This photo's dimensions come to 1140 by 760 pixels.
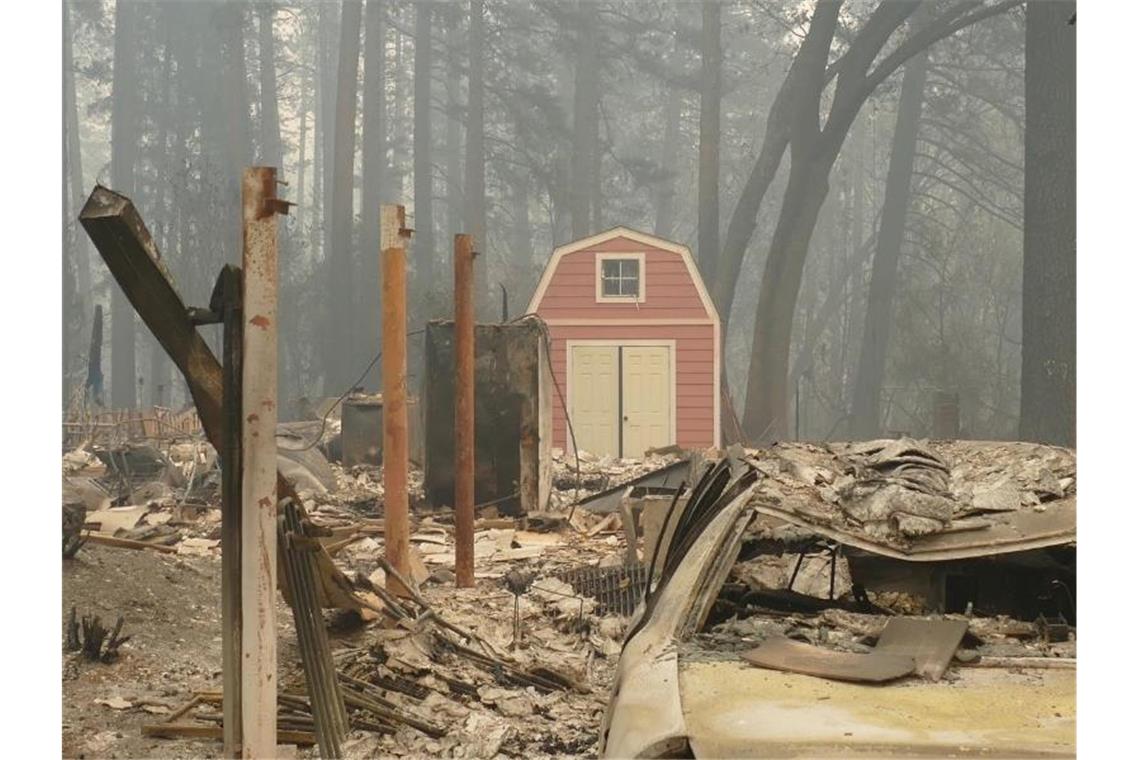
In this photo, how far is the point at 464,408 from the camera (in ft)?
34.2

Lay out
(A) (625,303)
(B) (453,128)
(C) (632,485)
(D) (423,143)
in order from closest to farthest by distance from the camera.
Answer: (C) (632,485)
(A) (625,303)
(D) (423,143)
(B) (453,128)

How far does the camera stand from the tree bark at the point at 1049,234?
1781 centimetres

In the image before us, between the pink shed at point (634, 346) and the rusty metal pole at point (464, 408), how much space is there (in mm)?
12672

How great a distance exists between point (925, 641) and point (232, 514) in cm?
277

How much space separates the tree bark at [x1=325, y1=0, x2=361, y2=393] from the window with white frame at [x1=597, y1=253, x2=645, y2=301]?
9.67 m

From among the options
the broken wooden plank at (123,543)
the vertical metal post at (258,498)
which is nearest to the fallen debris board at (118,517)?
the broken wooden plank at (123,543)

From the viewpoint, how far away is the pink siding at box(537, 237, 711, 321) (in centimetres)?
2306

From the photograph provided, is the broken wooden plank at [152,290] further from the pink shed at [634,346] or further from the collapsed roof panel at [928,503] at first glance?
the pink shed at [634,346]

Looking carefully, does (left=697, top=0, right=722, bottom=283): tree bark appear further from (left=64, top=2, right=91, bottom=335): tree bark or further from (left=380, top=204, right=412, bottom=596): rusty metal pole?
(left=380, top=204, right=412, bottom=596): rusty metal pole

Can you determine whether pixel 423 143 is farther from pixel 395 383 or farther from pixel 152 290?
pixel 152 290

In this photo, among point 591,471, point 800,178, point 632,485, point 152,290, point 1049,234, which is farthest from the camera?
point 800,178

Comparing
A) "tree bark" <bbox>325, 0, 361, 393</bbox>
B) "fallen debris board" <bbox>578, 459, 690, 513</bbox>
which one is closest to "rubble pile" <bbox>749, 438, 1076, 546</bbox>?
"fallen debris board" <bbox>578, 459, 690, 513</bbox>

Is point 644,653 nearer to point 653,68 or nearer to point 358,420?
point 358,420

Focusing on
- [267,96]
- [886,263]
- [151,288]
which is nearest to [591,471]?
[886,263]
